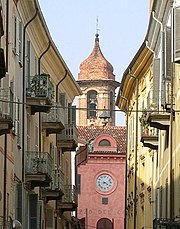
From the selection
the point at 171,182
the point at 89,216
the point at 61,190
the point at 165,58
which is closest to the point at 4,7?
the point at 165,58

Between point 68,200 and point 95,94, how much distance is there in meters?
65.2

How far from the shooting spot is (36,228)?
37.2 metres

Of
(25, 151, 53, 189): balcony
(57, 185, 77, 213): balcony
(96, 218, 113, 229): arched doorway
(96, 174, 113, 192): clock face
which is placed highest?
(25, 151, 53, 189): balcony

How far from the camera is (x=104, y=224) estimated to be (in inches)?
3939

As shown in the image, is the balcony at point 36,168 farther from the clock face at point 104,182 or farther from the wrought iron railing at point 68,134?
the clock face at point 104,182

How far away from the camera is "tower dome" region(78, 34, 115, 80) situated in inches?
4521

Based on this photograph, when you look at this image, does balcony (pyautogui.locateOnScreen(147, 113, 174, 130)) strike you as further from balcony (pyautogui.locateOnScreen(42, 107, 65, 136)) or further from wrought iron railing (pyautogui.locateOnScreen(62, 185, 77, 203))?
wrought iron railing (pyautogui.locateOnScreen(62, 185, 77, 203))

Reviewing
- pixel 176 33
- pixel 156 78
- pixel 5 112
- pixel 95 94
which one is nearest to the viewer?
pixel 176 33

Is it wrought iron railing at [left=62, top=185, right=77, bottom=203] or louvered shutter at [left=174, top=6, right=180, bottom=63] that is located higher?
louvered shutter at [left=174, top=6, right=180, bottom=63]

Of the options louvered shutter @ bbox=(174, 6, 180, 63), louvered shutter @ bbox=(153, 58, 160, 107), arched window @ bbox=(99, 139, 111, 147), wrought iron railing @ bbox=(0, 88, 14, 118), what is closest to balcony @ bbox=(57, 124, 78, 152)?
louvered shutter @ bbox=(153, 58, 160, 107)

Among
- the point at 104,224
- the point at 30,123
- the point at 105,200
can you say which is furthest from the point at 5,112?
the point at 105,200

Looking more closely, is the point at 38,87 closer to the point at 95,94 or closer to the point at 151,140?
the point at 151,140

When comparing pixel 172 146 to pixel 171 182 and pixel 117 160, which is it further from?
pixel 117 160

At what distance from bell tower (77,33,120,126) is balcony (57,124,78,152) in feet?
201
